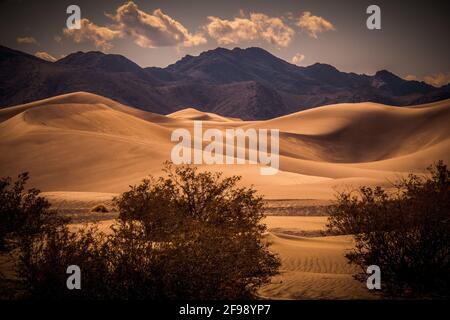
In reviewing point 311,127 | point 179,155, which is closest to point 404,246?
point 179,155

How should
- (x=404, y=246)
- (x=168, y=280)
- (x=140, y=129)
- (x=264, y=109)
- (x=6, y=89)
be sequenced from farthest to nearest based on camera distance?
(x=264, y=109), (x=6, y=89), (x=140, y=129), (x=404, y=246), (x=168, y=280)

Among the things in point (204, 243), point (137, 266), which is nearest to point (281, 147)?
point (204, 243)

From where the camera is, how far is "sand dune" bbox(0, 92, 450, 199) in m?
29.2

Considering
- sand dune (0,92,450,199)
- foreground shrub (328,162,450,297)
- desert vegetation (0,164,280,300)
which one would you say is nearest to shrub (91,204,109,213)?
sand dune (0,92,450,199)

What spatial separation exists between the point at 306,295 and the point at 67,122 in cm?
4697

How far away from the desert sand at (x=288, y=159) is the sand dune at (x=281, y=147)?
106 mm

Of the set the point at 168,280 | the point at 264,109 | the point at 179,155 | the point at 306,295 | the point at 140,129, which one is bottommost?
the point at 306,295

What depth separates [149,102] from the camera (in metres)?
168

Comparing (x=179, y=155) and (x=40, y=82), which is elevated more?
(x=40, y=82)

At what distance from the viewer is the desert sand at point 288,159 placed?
436 inches

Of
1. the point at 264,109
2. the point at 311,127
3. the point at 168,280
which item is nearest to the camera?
the point at 168,280

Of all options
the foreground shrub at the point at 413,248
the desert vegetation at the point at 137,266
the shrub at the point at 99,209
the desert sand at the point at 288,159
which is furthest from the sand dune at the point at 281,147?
the desert vegetation at the point at 137,266

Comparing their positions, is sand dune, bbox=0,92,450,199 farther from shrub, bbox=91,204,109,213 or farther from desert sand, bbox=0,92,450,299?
shrub, bbox=91,204,109,213
